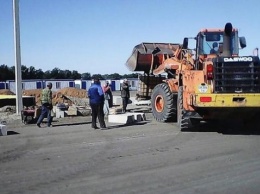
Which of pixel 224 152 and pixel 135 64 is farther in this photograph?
pixel 135 64

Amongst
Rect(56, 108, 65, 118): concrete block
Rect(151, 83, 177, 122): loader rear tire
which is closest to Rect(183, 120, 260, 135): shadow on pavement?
Rect(151, 83, 177, 122): loader rear tire

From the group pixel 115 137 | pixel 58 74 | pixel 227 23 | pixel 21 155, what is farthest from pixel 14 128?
pixel 58 74

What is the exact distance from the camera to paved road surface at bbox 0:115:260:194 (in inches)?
248

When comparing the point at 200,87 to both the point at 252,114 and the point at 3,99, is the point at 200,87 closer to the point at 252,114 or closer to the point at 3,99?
the point at 252,114

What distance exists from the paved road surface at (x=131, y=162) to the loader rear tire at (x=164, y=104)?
168 cm

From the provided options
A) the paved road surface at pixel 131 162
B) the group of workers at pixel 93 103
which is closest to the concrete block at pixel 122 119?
the group of workers at pixel 93 103

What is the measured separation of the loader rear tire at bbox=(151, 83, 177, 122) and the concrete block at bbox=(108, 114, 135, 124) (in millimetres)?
994

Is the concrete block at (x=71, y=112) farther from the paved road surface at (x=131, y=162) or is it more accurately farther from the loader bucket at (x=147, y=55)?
the paved road surface at (x=131, y=162)

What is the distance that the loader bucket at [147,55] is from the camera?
680 inches

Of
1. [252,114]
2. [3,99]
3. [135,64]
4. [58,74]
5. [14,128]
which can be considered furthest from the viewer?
[58,74]

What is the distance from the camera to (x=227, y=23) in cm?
1219

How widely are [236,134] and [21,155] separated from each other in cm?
638

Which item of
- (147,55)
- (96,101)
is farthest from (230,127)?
(147,55)

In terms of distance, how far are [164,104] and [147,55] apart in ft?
11.7
